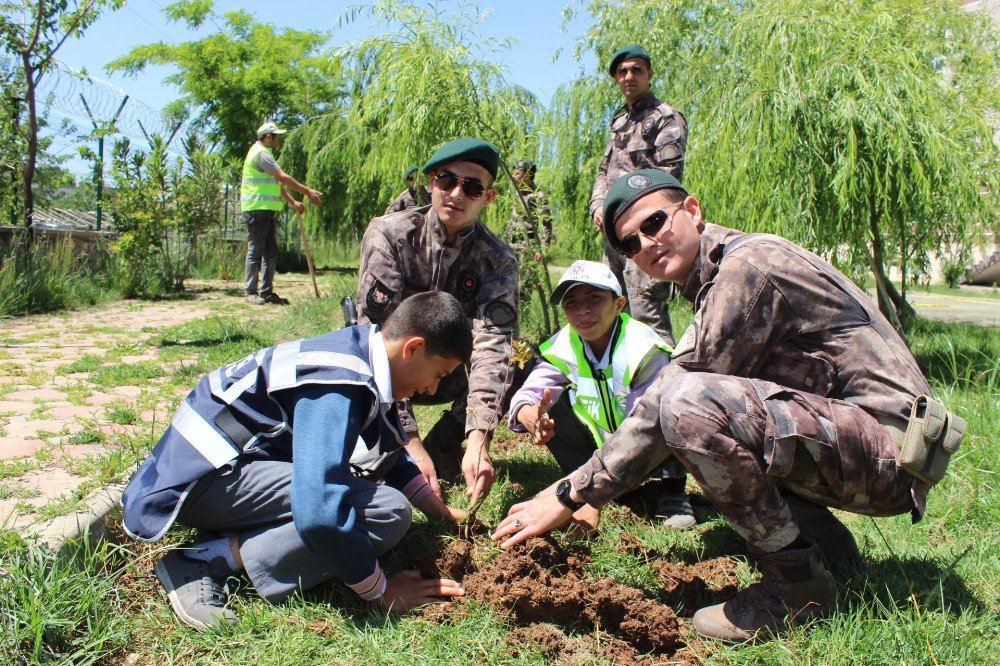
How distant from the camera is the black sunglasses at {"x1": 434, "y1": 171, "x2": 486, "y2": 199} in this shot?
3566mm

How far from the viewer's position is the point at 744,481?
2047mm

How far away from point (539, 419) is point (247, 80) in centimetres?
1582

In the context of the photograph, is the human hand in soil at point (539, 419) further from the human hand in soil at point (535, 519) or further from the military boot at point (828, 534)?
the military boot at point (828, 534)

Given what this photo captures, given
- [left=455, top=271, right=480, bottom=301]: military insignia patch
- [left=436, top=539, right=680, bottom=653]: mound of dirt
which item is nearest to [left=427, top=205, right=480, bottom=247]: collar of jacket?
[left=455, top=271, right=480, bottom=301]: military insignia patch

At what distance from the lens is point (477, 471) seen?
9.25 ft

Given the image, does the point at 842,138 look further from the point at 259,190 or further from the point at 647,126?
the point at 259,190

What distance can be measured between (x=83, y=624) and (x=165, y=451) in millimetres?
521

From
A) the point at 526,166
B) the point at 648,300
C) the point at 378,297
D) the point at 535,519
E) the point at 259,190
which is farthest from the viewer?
the point at 259,190

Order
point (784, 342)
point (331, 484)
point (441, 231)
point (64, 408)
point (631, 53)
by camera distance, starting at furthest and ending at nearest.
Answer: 1. point (631, 53)
2. point (64, 408)
3. point (441, 231)
4. point (784, 342)
5. point (331, 484)

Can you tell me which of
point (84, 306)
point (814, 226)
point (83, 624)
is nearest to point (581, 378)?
point (83, 624)

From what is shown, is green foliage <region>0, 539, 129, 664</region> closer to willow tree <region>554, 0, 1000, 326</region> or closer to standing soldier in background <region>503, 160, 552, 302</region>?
standing soldier in background <region>503, 160, 552, 302</region>

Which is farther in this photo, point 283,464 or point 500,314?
point 500,314

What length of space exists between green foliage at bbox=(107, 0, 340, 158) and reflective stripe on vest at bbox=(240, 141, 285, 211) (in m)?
8.09

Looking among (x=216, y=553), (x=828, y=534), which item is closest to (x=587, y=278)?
(x=828, y=534)
